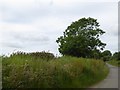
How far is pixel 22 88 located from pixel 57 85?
2648 mm

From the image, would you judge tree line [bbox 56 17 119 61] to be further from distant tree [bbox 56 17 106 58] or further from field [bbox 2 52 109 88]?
field [bbox 2 52 109 88]

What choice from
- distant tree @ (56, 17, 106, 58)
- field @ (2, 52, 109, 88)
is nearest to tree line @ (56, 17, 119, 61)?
distant tree @ (56, 17, 106, 58)

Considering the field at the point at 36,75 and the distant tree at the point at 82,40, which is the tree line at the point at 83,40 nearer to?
the distant tree at the point at 82,40

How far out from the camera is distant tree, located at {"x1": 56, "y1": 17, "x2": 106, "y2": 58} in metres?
62.2

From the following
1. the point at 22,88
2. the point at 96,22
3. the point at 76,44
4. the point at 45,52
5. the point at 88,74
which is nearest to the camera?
the point at 22,88

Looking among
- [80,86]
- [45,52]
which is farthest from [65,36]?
[80,86]

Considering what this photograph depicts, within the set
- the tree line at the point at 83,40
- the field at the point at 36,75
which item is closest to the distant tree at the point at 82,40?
the tree line at the point at 83,40

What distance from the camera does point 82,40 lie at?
204 ft

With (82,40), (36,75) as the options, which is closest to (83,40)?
(82,40)

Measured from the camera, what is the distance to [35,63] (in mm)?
14383

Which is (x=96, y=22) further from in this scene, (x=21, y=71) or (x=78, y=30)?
(x=21, y=71)

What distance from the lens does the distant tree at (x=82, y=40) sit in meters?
62.2

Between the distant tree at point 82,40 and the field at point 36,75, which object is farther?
the distant tree at point 82,40

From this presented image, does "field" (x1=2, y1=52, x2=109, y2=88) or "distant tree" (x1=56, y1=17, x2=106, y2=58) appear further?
"distant tree" (x1=56, y1=17, x2=106, y2=58)
